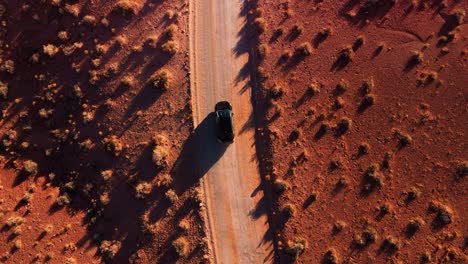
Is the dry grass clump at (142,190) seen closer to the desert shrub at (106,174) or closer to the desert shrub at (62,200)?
the desert shrub at (106,174)

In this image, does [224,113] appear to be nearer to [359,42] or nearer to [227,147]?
[227,147]

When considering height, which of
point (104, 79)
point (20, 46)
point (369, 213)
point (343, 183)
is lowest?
point (369, 213)

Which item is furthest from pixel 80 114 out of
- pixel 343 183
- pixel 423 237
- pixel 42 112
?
pixel 423 237

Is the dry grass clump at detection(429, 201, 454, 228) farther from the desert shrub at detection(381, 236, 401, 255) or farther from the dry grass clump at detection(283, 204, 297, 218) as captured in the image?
the dry grass clump at detection(283, 204, 297, 218)

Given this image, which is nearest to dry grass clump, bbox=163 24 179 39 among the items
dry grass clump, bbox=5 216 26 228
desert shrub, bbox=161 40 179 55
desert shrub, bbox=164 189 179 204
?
desert shrub, bbox=161 40 179 55

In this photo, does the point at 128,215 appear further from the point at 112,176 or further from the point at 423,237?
the point at 423,237

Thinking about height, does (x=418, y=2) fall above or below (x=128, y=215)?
above

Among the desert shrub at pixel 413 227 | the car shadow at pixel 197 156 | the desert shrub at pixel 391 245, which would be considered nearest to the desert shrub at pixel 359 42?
the car shadow at pixel 197 156
